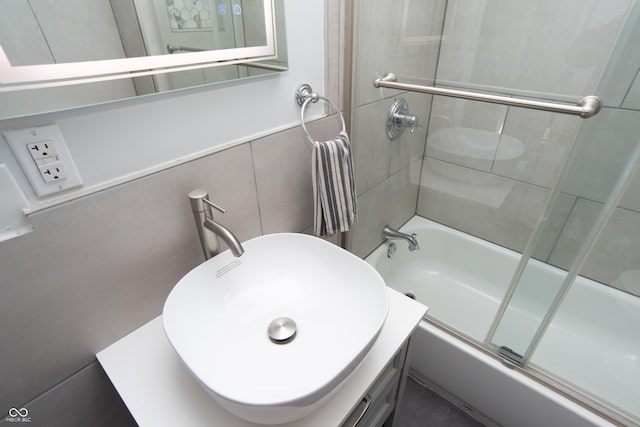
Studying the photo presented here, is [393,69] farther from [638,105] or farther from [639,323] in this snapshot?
[639,323]

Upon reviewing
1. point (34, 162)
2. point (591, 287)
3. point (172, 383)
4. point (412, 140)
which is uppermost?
point (34, 162)

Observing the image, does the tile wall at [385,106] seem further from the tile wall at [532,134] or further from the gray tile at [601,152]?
the gray tile at [601,152]

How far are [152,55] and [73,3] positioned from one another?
0.44ft

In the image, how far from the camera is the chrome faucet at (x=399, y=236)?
1717 mm

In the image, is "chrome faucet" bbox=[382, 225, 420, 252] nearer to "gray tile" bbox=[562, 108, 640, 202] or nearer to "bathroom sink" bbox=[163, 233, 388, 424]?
"gray tile" bbox=[562, 108, 640, 202]

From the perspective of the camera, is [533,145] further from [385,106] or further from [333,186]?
[333,186]

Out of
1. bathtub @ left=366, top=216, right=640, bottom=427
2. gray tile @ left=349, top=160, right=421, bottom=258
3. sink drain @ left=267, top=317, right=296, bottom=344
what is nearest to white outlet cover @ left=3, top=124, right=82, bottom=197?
sink drain @ left=267, top=317, right=296, bottom=344

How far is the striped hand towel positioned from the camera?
0.97m

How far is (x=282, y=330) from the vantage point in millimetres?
747

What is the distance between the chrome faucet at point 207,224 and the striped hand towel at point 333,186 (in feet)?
1.19

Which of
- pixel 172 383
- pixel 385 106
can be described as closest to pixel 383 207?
pixel 385 106

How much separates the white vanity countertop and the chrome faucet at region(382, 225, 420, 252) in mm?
940

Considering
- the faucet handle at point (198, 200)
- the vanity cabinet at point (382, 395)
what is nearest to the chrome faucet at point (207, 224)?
the faucet handle at point (198, 200)

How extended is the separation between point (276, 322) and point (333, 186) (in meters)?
0.46
